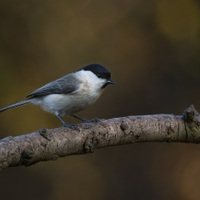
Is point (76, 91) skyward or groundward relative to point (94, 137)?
skyward

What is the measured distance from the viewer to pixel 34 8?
5.82m

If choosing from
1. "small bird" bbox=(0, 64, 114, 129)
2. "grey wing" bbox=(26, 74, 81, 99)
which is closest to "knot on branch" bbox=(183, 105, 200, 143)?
"small bird" bbox=(0, 64, 114, 129)

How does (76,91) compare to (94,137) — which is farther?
(76,91)

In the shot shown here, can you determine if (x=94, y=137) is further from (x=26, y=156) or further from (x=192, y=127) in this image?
(x=192, y=127)

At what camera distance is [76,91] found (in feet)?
→ 11.1

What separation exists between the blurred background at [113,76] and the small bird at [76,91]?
5.98ft

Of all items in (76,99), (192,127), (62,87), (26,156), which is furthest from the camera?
(62,87)

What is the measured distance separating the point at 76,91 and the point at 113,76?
2451 millimetres

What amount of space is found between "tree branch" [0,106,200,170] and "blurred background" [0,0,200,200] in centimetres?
243

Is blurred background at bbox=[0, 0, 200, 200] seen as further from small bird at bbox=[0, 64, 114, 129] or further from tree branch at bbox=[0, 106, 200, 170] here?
tree branch at bbox=[0, 106, 200, 170]

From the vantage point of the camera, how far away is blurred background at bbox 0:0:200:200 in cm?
541

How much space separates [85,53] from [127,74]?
581 millimetres

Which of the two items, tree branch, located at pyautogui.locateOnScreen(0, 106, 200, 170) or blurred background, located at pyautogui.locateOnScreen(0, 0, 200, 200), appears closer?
tree branch, located at pyautogui.locateOnScreen(0, 106, 200, 170)

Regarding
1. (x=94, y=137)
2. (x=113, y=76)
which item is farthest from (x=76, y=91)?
(x=113, y=76)
